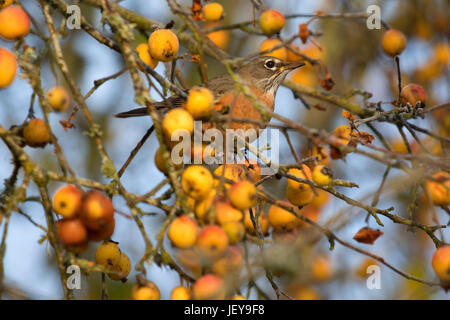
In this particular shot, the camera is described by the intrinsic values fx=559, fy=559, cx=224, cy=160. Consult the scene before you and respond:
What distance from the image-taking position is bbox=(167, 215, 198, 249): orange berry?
181 cm

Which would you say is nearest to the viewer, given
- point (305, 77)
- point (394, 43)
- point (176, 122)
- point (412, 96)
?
point (176, 122)

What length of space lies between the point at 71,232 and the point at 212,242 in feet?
Result: 1.89

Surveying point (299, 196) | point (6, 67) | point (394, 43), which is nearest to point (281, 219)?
point (299, 196)

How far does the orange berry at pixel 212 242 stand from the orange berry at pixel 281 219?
95 cm

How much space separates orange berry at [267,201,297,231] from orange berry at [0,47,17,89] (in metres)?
1.33

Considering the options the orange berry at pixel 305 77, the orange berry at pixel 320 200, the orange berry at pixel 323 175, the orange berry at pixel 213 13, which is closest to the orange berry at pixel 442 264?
the orange berry at pixel 323 175

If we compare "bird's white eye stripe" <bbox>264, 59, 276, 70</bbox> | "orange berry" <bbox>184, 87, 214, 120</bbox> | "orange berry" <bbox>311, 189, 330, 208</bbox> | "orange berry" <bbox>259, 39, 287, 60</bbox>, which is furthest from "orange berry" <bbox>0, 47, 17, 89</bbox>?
"bird's white eye stripe" <bbox>264, 59, 276, 70</bbox>

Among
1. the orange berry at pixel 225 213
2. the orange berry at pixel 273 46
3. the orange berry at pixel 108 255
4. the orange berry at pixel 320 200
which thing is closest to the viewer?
the orange berry at pixel 225 213

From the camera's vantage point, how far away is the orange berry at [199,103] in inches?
79.6

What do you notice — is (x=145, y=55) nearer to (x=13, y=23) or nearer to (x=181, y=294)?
(x=13, y=23)

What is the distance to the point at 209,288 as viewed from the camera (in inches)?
68.2

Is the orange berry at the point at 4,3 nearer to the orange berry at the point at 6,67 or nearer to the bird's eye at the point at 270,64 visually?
the orange berry at the point at 6,67
